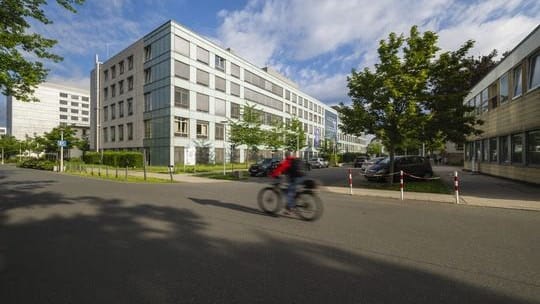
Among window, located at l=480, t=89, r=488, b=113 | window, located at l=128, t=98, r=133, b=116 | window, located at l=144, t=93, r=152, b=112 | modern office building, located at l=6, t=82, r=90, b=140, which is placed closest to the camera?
window, located at l=480, t=89, r=488, b=113

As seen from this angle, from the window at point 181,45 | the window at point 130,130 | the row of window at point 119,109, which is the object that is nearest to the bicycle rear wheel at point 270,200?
the window at point 181,45

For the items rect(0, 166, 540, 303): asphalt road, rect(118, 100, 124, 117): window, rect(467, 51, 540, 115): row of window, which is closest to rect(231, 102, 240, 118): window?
rect(118, 100, 124, 117): window

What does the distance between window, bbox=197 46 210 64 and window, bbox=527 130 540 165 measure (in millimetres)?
35328

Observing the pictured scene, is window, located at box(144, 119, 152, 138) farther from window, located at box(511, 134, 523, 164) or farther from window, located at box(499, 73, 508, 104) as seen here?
window, located at box(511, 134, 523, 164)

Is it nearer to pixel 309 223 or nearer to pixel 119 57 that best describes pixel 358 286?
pixel 309 223

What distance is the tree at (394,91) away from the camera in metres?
13.3

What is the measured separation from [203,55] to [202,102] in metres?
6.67

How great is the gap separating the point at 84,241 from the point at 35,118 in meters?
132

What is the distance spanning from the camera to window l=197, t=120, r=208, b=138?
38.1 metres

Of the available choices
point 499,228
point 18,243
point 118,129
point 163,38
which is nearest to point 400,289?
point 499,228

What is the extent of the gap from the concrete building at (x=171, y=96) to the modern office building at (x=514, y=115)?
2242 centimetres

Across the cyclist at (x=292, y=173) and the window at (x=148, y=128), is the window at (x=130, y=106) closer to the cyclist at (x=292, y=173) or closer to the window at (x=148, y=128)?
the window at (x=148, y=128)

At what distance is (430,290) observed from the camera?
331 cm

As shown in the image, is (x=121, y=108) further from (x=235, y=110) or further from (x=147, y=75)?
(x=235, y=110)
